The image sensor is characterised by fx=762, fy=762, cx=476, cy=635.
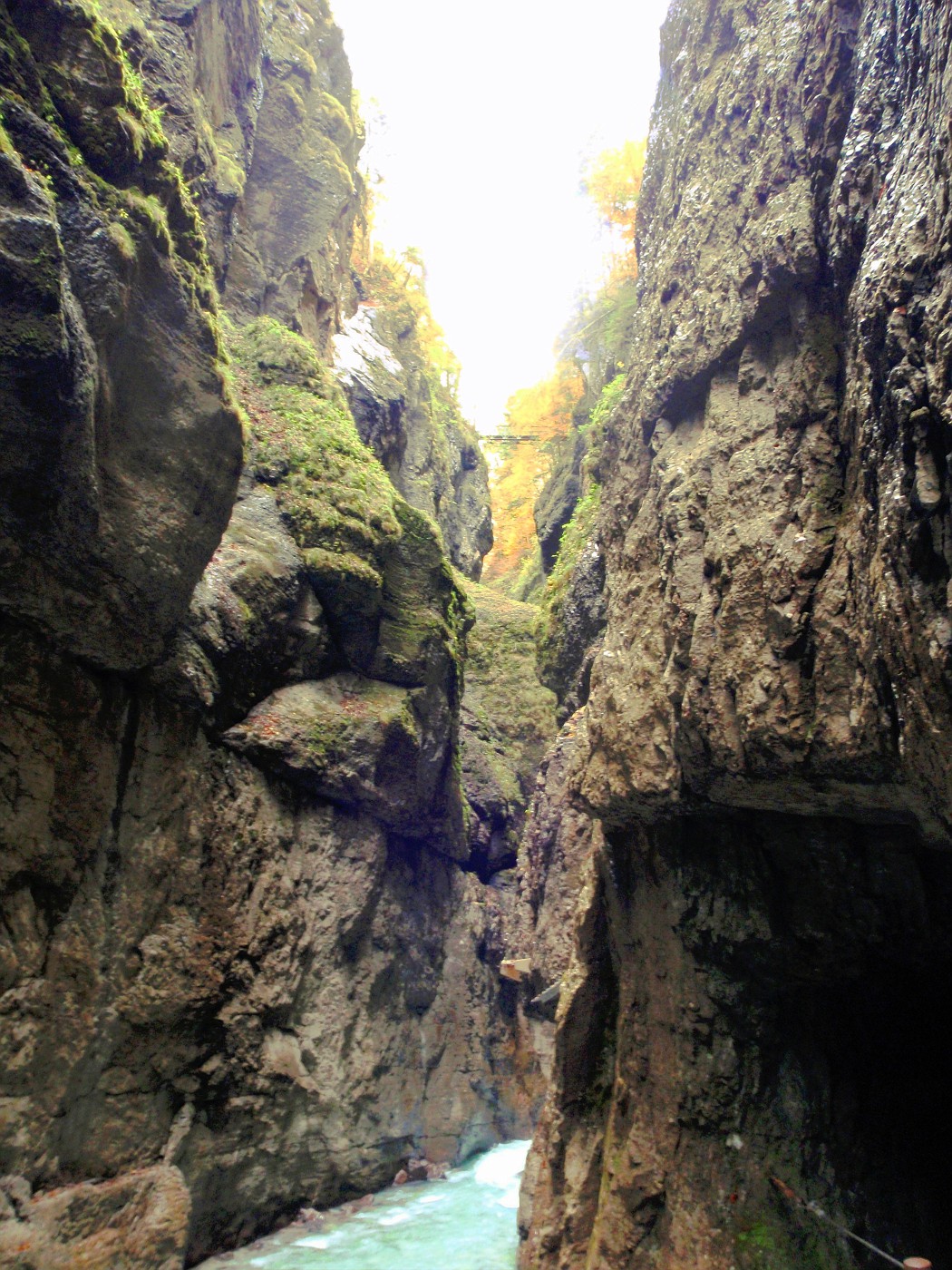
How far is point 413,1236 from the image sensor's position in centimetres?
836

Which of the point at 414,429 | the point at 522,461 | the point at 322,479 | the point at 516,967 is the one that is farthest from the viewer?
the point at 522,461

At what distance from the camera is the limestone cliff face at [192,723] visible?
5367 millimetres

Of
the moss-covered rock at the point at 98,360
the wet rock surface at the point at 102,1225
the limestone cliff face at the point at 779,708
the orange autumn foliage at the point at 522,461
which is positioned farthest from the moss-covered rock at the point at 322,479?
the orange autumn foliage at the point at 522,461

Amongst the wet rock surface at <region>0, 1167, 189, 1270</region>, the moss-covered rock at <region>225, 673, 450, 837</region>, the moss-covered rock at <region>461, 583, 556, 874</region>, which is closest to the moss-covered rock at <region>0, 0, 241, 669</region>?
the moss-covered rock at <region>225, 673, 450, 837</region>

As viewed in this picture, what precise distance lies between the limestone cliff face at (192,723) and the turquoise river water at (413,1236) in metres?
0.35

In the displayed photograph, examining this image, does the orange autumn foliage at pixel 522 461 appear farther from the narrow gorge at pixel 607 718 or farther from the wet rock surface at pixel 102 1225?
the wet rock surface at pixel 102 1225

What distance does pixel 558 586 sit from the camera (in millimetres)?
13375

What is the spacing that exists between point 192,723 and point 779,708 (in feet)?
20.0

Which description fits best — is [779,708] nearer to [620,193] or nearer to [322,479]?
[322,479]

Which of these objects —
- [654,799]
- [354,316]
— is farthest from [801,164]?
[354,316]

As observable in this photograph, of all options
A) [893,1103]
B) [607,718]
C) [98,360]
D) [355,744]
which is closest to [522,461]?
[355,744]

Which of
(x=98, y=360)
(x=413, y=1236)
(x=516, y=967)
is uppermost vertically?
(x=98, y=360)

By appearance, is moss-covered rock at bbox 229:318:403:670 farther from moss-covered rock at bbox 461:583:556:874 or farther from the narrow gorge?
moss-covered rock at bbox 461:583:556:874

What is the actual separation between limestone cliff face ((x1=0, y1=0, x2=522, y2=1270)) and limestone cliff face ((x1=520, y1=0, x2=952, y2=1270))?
141 inches
